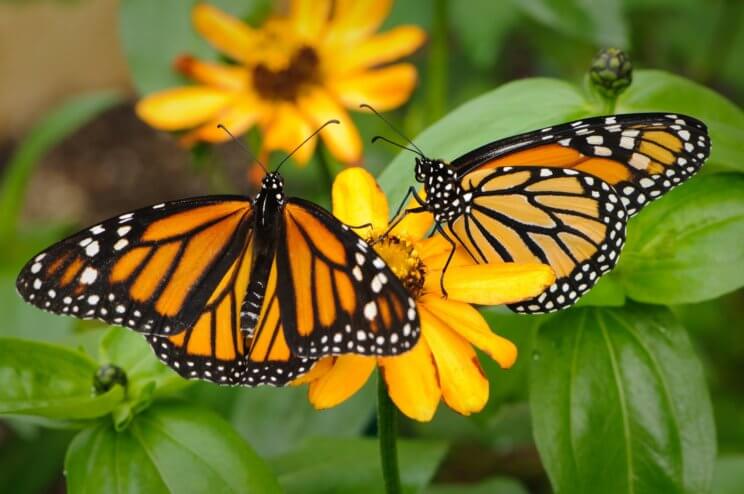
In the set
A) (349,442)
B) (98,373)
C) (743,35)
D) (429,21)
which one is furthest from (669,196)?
(743,35)

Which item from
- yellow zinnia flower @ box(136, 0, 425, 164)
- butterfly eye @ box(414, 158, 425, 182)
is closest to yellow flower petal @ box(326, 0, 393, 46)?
yellow zinnia flower @ box(136, 0, 425, 164)

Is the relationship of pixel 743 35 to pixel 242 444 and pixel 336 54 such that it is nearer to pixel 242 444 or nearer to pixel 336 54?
pixel 336 54

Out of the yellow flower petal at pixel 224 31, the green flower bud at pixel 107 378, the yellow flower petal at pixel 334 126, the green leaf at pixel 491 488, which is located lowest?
the green leaf at pixel 491 488

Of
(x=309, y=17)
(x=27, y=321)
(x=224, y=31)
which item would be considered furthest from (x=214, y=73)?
(x=27, y=321)

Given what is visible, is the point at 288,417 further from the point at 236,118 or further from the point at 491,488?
the point at 236,118

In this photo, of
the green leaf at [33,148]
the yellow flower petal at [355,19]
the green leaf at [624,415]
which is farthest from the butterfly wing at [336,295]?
the green leaf at [33,148]

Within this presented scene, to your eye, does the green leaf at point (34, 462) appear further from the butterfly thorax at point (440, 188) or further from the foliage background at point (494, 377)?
the butterfly thorax at point (440, 188)
